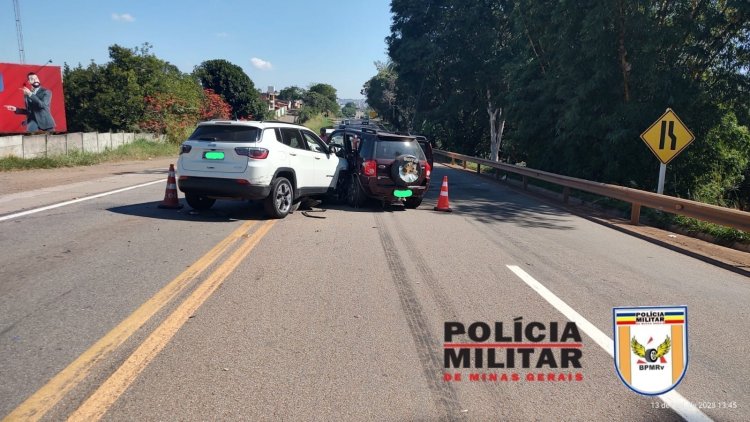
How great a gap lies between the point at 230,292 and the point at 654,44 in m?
14.8

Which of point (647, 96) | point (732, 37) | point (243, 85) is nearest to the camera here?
point (732, 37)

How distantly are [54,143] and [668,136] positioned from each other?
71.8ft

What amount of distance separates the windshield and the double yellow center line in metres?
3.67

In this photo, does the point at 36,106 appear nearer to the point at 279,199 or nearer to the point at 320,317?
the point at 279,199

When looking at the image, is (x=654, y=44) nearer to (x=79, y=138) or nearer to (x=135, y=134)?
(x=79, y=138)

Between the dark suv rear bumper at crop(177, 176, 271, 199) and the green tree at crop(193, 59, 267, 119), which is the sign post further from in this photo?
the green tree at crop(193, 59, 267, 119)

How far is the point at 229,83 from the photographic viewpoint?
220 ft

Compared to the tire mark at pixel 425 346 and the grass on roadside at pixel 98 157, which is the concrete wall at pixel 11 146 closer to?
the grass on roadside at pixel 98 157

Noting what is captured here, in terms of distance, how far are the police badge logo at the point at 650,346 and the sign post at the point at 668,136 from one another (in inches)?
415

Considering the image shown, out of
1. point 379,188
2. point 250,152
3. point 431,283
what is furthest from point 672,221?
point 250,152

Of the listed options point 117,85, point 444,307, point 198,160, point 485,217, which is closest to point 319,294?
point 444,307

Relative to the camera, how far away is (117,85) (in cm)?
3142

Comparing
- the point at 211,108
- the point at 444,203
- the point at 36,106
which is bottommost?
the point at 444,203

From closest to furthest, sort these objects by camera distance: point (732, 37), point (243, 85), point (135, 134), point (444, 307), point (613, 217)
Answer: point (444, 307)
point (613, 217)
point (732, 37)
point (135, 134)
point (243, 85)
